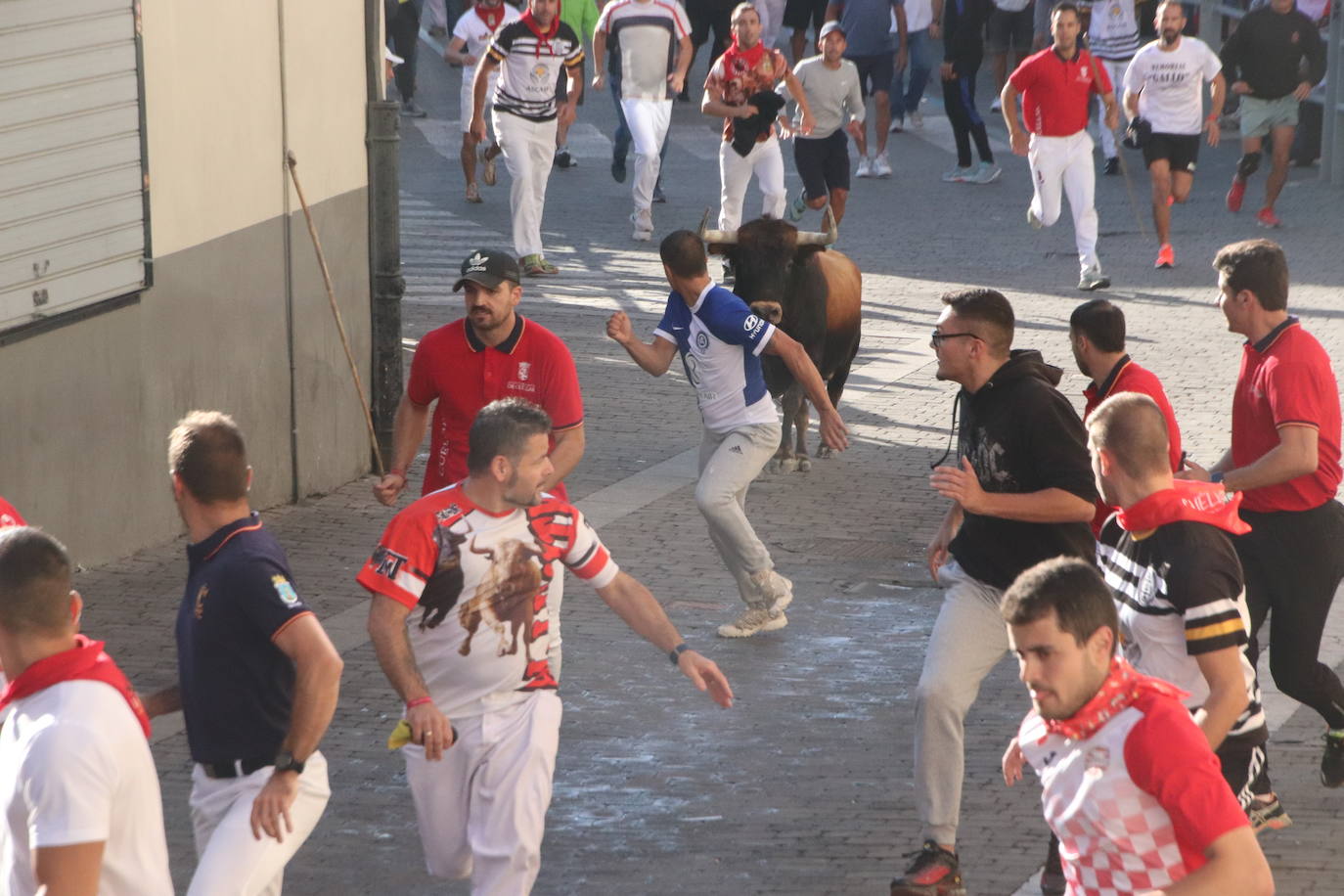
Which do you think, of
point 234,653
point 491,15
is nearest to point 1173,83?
point 491,15

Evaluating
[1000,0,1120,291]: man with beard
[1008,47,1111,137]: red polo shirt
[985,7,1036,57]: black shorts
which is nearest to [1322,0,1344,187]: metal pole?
[985,7,1036,57]: black shorts

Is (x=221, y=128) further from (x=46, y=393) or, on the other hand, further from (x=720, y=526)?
(x=720, y=526)

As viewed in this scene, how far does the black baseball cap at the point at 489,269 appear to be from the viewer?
7.34 metres

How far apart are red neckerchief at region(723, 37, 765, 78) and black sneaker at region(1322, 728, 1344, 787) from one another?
12.1 metres

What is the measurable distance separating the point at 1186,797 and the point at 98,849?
2.16m

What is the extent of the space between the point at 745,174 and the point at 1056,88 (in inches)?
127

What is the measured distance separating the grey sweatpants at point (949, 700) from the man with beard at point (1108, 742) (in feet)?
6.86

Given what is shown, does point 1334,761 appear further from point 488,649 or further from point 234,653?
point 234,653

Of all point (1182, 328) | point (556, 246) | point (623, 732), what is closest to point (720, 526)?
point (623, 732)

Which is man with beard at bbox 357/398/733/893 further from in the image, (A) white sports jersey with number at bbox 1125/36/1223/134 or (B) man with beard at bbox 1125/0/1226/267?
(A) white sports jersey with number at bbox 1125/36/1223/134

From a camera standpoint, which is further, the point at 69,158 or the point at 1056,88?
the point at 1056,88

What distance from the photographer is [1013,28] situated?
88.8 ft

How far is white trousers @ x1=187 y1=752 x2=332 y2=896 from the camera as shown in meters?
4.69

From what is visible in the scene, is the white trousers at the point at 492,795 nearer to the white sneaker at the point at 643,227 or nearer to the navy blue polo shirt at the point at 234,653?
the navy blue polo shirt at the point at 234,653
